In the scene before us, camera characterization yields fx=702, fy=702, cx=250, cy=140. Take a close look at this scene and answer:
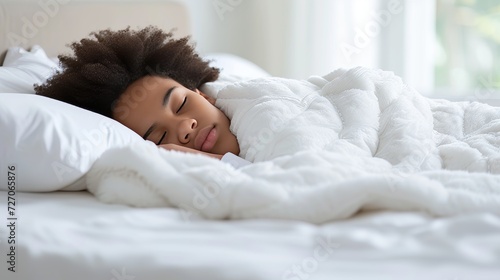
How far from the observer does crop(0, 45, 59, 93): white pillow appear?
1694 millimetres

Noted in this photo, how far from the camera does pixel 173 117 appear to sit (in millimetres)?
1551

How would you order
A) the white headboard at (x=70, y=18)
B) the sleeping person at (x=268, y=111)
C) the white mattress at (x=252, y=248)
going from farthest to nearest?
the white headboard at (x=70, y=18)
the sleeping person at (x=268, y=111)
the white mattress at (x=252, y=248)

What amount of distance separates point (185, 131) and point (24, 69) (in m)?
0.57

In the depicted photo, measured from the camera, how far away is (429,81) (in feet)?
11.3

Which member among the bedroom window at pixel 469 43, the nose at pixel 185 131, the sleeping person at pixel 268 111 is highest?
the sleeping person at pixel 268 111

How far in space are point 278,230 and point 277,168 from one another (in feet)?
0.60

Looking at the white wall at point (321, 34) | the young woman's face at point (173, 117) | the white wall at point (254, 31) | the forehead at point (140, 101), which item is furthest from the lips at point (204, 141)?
the white wall at point (254, 31)

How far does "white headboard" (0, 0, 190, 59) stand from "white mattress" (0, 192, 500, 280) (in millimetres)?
1157

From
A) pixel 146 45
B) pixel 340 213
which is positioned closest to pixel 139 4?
pixel 146 45

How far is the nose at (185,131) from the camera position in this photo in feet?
4.99

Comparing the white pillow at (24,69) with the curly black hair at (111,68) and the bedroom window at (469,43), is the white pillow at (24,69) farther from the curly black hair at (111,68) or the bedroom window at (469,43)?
the bedroom window at (469,43)

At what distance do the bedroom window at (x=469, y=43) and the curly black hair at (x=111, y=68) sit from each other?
198cm

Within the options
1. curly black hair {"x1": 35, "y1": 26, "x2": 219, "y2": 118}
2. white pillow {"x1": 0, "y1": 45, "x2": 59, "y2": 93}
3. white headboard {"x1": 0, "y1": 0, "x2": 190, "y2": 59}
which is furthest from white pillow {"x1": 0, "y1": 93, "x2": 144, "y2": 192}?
white headboard {"x1": 0, "y1": 0, "x2": 190, "y2": 59}

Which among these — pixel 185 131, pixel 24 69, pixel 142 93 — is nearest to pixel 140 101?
pixel 142 93
